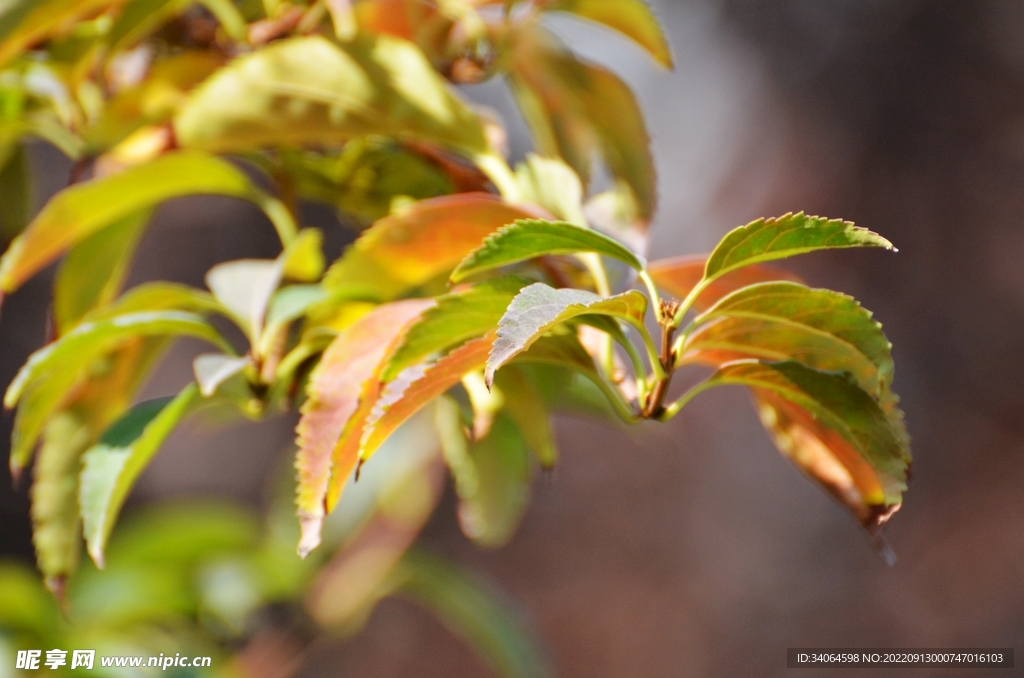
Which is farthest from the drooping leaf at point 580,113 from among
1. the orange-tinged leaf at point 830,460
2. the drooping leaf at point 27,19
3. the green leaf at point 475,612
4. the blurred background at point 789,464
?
the blurred background at point 789,464

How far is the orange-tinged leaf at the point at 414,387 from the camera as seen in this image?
27cm

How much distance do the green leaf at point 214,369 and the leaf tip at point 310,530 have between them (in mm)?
70

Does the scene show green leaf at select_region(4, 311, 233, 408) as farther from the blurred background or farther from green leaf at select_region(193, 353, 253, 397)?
the blurred background

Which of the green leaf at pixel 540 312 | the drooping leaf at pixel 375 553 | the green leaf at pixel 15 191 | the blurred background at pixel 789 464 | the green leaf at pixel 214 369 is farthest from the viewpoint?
the blurred background at pixel 789 464

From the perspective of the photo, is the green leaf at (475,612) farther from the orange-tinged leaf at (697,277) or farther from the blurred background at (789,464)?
the blurred background at (789,464)

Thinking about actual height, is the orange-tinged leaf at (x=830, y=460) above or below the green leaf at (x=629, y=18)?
below

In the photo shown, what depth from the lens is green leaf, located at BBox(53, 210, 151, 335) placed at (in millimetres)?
449

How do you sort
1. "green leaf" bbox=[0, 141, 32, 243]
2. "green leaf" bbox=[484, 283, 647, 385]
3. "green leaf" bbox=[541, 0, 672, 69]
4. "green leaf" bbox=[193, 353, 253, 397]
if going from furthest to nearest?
"green leaf" bbox=[0, 141, 32, 243] < "green leaf" bbox=[541, 0, 672, 69] < "green leaf" bbox=[193, 353, 253, 397] < "green leaf" bbox=[484, 283, 647, 385]

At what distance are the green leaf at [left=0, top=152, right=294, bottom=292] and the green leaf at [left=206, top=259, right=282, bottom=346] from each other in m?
0.05

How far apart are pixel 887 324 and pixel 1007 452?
366 millimetres

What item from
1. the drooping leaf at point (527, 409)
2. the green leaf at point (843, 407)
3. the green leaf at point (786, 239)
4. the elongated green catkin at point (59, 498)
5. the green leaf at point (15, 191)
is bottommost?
the elongated green catkin at point (59, 498)

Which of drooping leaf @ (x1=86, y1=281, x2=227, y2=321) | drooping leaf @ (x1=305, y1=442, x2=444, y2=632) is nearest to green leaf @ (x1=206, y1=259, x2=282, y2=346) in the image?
drooping leaf @ (x1=86, y1=281, x2=227, y2=321)

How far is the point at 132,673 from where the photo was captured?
1.73 feet

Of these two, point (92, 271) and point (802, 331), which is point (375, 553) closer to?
point (92, 271)
